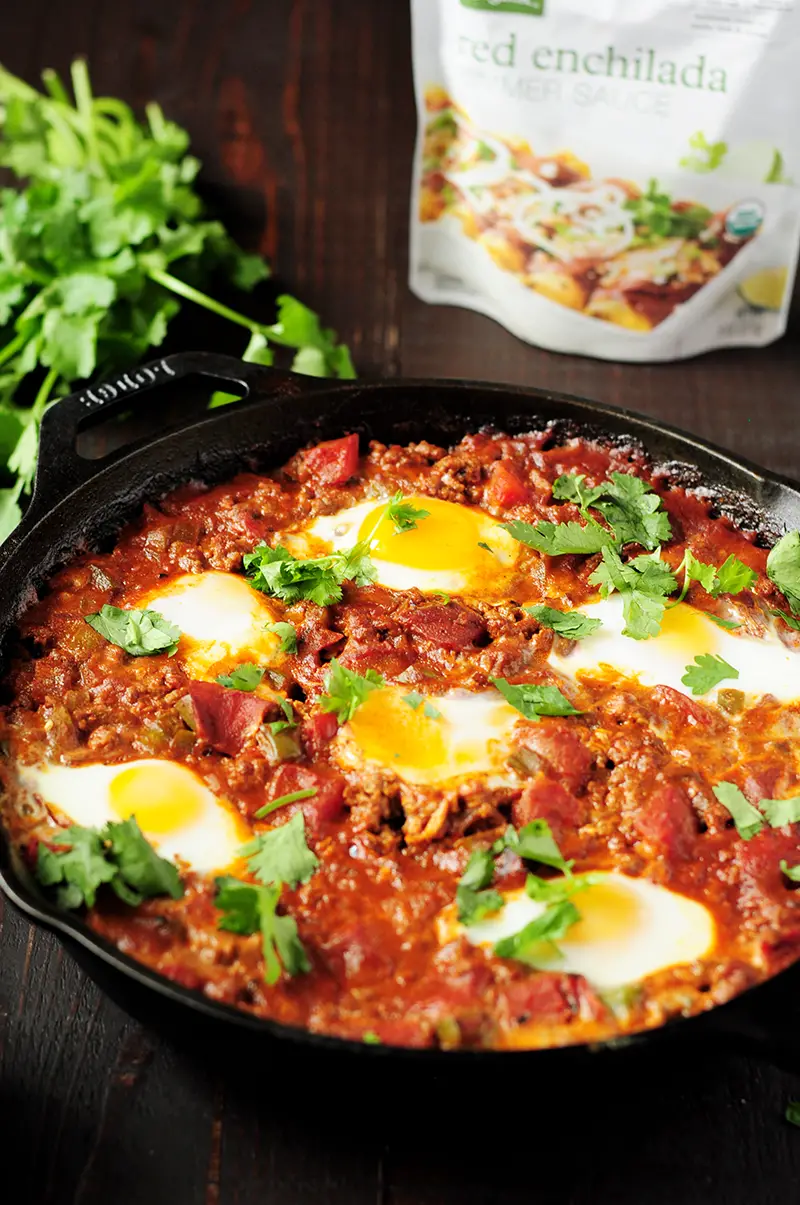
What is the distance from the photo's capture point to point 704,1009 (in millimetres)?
3332

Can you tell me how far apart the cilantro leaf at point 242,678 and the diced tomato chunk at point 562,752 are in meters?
0.80

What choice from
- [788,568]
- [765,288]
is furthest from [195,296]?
[788,568]

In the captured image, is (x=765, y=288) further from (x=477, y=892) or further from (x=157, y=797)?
(x=157, y=797)

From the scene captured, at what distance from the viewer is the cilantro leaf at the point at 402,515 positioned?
14.9ft

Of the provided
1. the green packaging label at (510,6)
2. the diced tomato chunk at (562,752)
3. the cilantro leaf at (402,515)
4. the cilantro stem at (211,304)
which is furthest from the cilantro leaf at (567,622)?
the green packaging label at (510,6)

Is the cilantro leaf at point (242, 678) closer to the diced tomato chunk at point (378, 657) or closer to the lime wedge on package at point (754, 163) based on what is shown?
the diced tomato chunk at point (378, 657)

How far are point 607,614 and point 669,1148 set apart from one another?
1.56 m

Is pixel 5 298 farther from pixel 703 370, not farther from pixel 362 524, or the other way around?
pixel 703 370

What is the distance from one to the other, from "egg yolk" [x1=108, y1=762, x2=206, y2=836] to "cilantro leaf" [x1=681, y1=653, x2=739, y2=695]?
4.77ft

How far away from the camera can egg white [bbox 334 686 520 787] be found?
154 inches

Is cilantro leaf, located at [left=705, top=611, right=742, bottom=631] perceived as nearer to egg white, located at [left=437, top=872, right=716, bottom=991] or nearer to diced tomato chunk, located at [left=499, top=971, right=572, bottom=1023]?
egg white, located at [left=437, top=872, right=716, bottom=991]

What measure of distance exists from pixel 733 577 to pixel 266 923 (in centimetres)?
189

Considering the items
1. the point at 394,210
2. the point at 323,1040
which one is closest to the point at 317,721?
the point at 323,1040

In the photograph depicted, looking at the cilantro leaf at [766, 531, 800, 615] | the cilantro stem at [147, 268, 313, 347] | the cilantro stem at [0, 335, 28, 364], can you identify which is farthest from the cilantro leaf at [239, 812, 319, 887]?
the cilantro stem at [0, 335, 28, 364]
